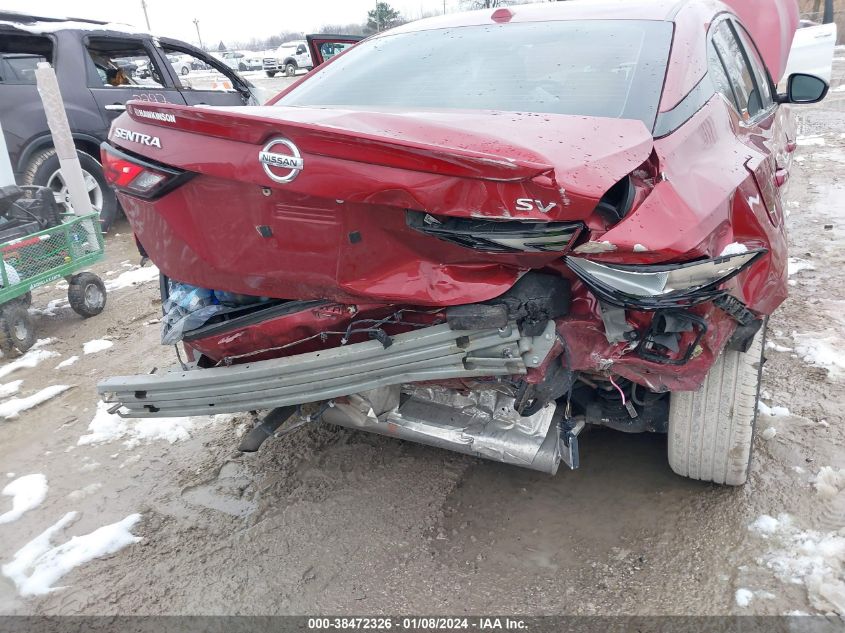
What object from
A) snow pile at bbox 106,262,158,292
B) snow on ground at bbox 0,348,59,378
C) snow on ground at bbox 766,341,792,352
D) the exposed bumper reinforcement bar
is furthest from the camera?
snow pile at bbox 106,262,158,292

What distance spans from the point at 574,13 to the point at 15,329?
4.09 metres

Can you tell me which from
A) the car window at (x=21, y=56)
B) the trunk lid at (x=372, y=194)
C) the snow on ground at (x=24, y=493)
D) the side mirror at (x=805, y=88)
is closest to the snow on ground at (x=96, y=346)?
the snow on ground at (x=24, y=493)

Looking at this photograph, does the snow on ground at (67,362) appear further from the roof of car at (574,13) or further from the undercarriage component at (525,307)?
the undercarriage component at (525,307)

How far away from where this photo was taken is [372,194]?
5.71 feet

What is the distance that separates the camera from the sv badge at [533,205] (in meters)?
1.64

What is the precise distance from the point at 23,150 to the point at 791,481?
6.86 m

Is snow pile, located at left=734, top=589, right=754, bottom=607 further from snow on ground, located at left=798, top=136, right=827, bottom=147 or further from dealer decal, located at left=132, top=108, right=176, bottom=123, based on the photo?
snow on ground, located at left=798, top=136, right=827, bottom=147

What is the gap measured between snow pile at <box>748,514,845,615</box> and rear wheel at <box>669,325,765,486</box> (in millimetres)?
209

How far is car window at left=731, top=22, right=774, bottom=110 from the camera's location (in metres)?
3.39

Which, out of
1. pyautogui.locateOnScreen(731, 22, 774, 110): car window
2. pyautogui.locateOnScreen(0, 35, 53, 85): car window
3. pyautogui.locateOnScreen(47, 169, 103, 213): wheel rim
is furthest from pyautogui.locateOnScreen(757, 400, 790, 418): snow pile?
pyautogui.locateOnScreen(0, 35, 53, 85): car window

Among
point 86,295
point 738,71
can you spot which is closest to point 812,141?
point 738,71

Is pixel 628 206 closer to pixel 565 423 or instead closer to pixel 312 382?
pixel 565 423

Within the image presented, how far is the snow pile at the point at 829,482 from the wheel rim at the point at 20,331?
4.79 m

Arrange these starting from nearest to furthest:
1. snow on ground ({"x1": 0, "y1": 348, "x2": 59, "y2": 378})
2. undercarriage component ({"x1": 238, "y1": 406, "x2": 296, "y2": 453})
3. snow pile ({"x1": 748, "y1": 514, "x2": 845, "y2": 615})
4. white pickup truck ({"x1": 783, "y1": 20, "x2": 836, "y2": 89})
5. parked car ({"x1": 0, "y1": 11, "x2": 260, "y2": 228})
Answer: snow pile ({"x1": 748, "y1": 514, "x2": 845, "y2": 615}), undercarriage component ({"x1": 238, "y1": 406, "x2": 296, "y2": 453}), snow on ground ({"x1": 0, "y1": 348, "x2": 59, "y2": 378}), parked car ({"x1": 0, "y1": 11, "x2": 260, "y2": 228}), white pickup truck ({"x1": 783, "y1": 20, "x2": 836, "y2": 89})
